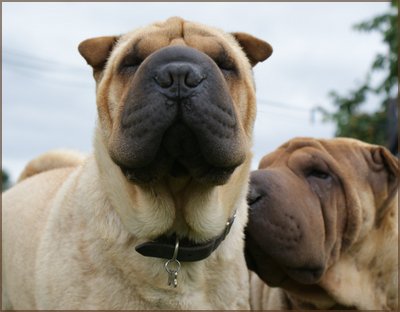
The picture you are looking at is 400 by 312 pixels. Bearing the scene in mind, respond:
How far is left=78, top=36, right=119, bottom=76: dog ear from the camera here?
3.16 m

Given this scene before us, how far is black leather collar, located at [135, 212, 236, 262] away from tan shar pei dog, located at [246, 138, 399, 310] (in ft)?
1.70

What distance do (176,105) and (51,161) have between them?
2779mm

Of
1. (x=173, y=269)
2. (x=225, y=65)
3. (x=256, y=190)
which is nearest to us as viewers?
(x=225, y=65)

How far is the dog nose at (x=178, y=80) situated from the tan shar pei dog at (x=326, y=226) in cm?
120

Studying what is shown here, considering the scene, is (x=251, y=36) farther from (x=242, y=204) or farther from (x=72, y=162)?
(x=72, y=162)

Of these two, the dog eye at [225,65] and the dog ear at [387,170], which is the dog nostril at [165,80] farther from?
the dog ear at [387,170]

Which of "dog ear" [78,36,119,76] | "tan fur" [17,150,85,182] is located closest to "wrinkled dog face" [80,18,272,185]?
"dog ear" [78,36,119,76]

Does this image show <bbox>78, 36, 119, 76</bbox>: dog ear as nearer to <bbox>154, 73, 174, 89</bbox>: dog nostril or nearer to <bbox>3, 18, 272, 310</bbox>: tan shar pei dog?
<bbox>3, 18, 272, 310</bbox>: tan shar pei dog

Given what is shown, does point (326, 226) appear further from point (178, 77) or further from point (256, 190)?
point (178, 77)

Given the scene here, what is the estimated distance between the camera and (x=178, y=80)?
99.7 inches

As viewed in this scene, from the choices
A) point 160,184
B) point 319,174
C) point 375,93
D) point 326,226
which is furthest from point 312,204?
point 375,93

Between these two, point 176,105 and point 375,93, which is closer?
point 176,105

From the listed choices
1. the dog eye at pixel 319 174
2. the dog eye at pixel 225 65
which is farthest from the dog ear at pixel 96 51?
A: the dog eye at pixel 319 174

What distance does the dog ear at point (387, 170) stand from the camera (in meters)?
4.19
